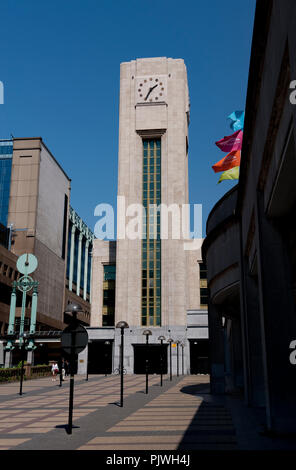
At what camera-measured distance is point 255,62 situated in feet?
38.0

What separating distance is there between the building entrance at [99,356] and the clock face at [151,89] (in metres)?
36.0

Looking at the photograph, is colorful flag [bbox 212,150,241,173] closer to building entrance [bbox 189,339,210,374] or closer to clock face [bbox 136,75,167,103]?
building entrance [bbox 189,339,210,374]

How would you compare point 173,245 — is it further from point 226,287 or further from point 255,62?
point 255,62

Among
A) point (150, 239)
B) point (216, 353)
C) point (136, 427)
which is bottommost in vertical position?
point (136, 427)

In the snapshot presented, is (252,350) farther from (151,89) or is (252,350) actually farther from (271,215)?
(151,89)

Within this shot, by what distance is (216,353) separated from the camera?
27500 mm

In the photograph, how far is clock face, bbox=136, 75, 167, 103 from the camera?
7050 cm

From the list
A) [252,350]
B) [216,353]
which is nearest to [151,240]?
[216,353]

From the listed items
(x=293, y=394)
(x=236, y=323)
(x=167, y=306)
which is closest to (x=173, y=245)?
(x=167, y=306)

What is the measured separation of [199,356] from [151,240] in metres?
17.4

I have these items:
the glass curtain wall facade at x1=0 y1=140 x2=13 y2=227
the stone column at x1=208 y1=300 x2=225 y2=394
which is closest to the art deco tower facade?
the stone column at x1=208 y1=300 x2=225 y2=394

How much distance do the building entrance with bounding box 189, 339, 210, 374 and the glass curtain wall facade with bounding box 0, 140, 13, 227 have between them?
5340cm

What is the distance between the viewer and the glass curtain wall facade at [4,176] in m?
101

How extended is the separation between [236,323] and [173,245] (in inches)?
1294
